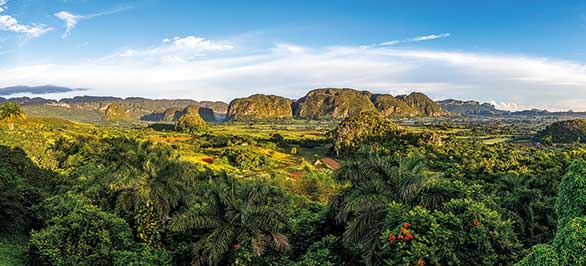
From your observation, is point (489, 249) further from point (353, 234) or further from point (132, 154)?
point (132, 154)

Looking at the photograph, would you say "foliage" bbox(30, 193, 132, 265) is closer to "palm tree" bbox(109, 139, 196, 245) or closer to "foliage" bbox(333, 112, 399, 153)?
"palm tree" bbox(109, 139, 196, 245)

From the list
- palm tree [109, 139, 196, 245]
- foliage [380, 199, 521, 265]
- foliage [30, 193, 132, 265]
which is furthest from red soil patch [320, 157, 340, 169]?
foliage [380, 199, 521, 265]

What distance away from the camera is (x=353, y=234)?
12938 millimetres

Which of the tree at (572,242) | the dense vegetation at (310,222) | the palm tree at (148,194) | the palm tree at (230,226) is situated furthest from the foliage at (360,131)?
the tree at (572,242)

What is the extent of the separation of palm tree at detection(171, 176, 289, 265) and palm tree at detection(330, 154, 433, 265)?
2.69 metres

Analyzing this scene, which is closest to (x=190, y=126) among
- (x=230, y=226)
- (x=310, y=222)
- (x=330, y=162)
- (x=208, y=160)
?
(x=330, y=162)

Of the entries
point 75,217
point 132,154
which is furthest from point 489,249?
point 132,154

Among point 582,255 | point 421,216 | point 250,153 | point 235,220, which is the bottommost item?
point 250,153

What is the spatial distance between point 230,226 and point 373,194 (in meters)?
5.26

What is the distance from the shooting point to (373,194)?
1377 cm

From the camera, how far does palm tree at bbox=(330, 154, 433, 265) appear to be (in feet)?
41.4

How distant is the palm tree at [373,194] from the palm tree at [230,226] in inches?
106

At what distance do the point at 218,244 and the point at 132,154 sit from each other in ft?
63.3

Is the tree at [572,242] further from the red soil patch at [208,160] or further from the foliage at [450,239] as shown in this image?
the red soil patch at [208,160]
